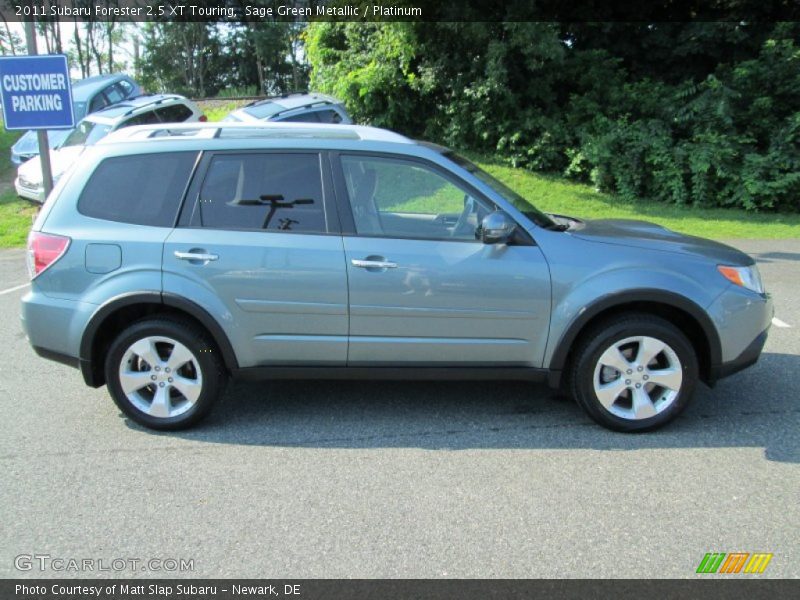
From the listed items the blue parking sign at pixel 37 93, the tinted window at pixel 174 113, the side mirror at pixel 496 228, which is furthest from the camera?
the tinted window at pixel 174 113

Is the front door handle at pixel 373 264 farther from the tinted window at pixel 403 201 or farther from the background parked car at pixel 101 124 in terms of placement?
the background parked car at pixel 101 124

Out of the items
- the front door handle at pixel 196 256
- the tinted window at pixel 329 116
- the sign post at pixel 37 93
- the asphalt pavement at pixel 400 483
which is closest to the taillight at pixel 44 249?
the front door handle at pixel 196 256

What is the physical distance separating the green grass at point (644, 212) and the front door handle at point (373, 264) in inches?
318

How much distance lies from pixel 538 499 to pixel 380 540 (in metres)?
0.87

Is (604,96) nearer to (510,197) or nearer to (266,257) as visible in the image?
(510,197)

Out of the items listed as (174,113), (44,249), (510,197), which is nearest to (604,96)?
(174,113)

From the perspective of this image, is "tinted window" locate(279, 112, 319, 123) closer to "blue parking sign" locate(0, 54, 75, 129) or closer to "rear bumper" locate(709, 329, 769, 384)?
"blue parking sign" locate(0, 54, 75, 129)

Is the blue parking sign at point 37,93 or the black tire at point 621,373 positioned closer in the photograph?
the black tire at point 621,373

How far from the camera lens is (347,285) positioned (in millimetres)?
4262

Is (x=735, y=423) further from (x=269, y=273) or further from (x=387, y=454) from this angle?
(x=269, y=273)

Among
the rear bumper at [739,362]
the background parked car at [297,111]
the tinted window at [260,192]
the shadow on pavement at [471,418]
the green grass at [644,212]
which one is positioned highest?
the tinted window at [260,192]

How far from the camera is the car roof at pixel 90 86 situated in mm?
16266

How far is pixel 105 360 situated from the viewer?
14.7 feet
